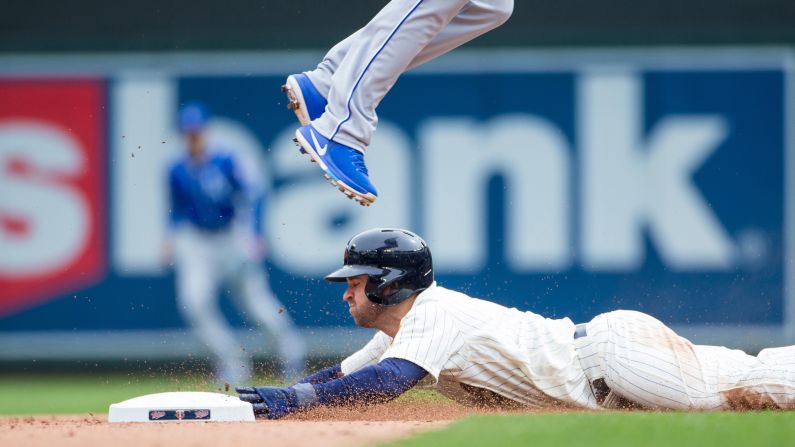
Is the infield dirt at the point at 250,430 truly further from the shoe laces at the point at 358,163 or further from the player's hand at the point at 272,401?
the shoe laces at the point at 358,163

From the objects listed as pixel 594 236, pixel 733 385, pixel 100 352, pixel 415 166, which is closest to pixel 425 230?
pixel 415 166

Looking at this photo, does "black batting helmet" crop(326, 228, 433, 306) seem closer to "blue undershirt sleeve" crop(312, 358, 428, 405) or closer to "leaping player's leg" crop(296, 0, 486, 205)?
"blue undershirt sleeve" crop(312, 358, 428, 405)

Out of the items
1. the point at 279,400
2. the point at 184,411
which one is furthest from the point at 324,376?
the point at 184,411

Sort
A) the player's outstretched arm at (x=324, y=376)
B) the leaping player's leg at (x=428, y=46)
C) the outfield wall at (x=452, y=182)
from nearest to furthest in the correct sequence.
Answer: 1. the leaping player's leg at (x=428, y=46)
2. the player's outstretched arm at (x=324, y=376)
3. the outfield wall at (x=452, y=182)

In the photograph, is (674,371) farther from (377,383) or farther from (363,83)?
(363,83)

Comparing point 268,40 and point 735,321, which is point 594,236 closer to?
point 735,321

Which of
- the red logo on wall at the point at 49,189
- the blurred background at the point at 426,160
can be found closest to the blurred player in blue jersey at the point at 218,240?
the blurred background at the point at 426,160
